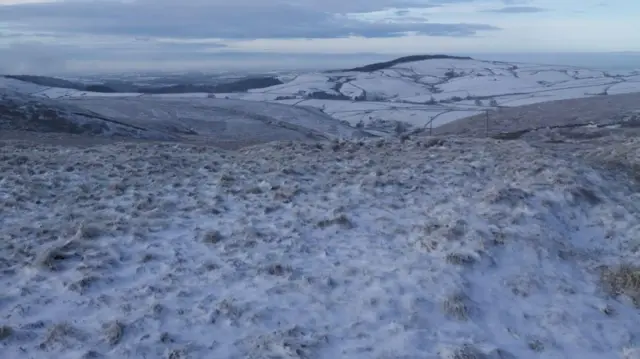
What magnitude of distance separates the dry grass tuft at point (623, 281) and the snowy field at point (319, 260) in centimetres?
3

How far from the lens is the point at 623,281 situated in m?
9.95

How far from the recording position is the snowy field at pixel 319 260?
8.25 m

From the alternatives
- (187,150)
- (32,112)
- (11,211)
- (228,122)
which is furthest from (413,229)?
(228,122)

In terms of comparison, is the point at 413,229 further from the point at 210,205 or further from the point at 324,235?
the point at 210,205

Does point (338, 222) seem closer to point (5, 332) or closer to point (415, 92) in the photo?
point (5, 332)

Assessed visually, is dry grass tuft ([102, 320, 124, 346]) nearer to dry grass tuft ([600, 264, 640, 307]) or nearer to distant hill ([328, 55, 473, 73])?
dry grass tuft ([600, 264, 640, 307])

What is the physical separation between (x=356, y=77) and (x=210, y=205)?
101485 millimetres

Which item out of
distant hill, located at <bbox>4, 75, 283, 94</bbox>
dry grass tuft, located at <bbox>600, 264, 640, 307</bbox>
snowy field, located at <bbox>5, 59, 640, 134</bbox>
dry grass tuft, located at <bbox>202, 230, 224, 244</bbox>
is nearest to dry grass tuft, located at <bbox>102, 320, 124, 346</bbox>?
dry grass tuft, located at <bbox>202, 230, 224, 244</bbox>

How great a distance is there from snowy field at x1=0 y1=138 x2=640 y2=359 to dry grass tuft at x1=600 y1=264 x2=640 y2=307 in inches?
1.2

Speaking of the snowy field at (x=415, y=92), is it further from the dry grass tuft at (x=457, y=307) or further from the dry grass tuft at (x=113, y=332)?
the dry grass tuft at (x=457, y=307)

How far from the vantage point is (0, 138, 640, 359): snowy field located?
8250 mm

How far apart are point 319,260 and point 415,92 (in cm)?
8946

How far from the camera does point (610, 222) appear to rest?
12312 mm

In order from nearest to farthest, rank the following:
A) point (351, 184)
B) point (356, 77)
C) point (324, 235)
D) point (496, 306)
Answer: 1. point (496, 306)
2. point (324, 235)
3. point (351, 184)
4. point (356, 77)
